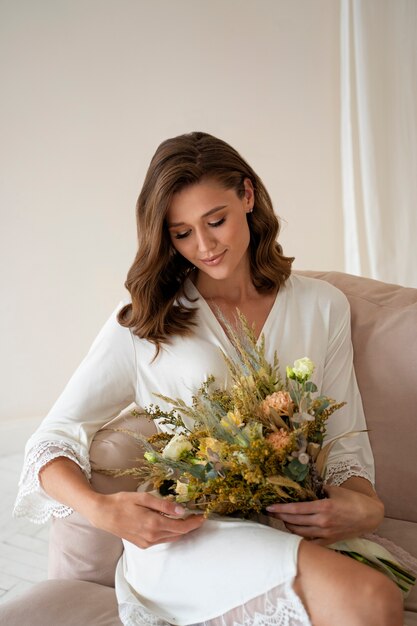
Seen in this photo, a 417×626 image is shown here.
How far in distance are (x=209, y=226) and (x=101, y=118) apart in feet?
7.57

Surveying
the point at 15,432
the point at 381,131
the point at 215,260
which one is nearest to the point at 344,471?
the point at 215,260

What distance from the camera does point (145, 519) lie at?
1.60 m

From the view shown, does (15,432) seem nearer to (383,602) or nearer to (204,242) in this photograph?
(204,242)

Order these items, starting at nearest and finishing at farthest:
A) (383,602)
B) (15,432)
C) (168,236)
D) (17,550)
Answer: (383,602) → (168,236) → (17,550) → (15,432)

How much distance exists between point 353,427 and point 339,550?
1.47ft

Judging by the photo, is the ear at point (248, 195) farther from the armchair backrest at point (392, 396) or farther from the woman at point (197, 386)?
the armchair backrest at point (392, 396)

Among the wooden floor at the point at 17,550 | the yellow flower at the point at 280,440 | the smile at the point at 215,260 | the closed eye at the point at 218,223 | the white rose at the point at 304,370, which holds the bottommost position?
the wooden floor at the point at 17,550

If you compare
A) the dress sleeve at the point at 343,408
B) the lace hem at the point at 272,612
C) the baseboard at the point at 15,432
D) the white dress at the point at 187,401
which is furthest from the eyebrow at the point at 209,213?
the baseboard at the point at 15,432

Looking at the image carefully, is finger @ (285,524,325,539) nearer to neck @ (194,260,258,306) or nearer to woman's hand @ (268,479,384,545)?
woman's hand @ (268,479,384,545)

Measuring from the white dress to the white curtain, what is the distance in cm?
229

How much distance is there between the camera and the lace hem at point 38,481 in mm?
1842

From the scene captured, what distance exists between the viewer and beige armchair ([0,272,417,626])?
1785mm

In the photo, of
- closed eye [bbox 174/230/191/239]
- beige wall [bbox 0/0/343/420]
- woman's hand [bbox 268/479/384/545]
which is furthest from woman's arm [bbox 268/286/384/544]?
beige wall [bbox 0/0/343/420]

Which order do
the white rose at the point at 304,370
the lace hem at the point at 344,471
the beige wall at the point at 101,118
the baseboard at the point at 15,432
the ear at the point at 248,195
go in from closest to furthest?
the white rose at the point at 304,370, the lace hem at the point at 344,471, the ear at the point at 248,195, the beige wall at the point at 101,118, the baseboard at the point at 15,432
